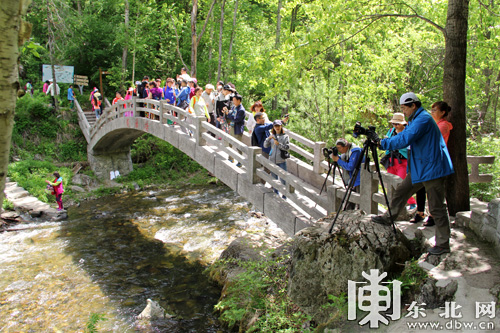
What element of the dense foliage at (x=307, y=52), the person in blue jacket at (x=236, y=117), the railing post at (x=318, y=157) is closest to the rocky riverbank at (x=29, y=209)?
the dense foliage at (x=307, y=52)

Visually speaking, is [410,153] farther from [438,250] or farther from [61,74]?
[61,74]

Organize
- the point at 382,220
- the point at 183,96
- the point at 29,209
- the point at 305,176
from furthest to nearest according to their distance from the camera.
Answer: the point at 29,209, the point at 183,96, the point at 305,176, the point at 382,220

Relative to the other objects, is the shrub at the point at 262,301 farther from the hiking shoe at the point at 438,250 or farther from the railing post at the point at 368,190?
the hiking shoe at the point at 438,250

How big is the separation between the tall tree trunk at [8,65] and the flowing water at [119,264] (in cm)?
585

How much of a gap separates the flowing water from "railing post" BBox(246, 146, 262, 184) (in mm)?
2664

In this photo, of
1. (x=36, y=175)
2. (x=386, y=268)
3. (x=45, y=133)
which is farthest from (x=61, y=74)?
(x=386, y=268)

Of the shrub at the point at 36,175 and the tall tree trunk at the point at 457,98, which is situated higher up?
the tall tree trunk at the point at 457,98

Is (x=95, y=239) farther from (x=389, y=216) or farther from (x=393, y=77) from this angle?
(x=393, y=77)

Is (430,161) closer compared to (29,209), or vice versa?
(430,161)

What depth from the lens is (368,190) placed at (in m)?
5.90

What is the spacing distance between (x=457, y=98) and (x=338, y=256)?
3.45 meters

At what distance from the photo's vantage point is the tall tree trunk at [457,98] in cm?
640

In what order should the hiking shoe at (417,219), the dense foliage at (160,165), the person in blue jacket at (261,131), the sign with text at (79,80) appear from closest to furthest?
1. the hiking shoe at (417,219)
2. the person in blue jacket at (261,131)
3. the dense foliage at (160,165)
4. the sign with text at (79,80)

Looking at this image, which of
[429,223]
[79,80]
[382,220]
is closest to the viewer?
[382,220]
